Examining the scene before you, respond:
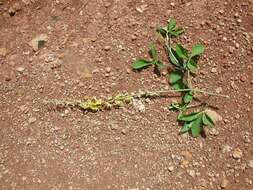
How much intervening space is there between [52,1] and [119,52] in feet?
1.52

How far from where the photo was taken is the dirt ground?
90.1 inches

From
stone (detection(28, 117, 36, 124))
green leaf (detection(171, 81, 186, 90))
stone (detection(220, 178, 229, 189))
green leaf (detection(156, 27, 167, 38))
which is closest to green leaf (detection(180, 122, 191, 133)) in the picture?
green leaf (detection(171, 81, 186, 90))

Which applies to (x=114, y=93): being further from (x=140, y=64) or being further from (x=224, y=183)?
(x=224, y=183)

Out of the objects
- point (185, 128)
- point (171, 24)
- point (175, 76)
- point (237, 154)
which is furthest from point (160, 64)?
point (237, 154)

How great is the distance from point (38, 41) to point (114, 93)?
1.58ft

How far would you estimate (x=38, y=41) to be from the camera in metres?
2.52

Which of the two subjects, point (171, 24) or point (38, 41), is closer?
point (171, 24)

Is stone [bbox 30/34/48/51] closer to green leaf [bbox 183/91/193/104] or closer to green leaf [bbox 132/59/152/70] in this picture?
green leaf [bbox 132/59/152/70]

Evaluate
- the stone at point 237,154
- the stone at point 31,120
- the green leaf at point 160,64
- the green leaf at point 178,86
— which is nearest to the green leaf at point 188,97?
the green leaf at point 178,86

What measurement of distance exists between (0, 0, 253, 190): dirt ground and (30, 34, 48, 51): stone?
1cm

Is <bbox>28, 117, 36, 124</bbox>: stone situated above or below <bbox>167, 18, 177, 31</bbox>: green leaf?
below

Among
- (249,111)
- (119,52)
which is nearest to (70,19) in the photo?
(119,52)

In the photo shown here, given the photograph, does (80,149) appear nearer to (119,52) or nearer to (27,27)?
(119,52)

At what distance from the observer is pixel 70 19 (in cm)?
254
